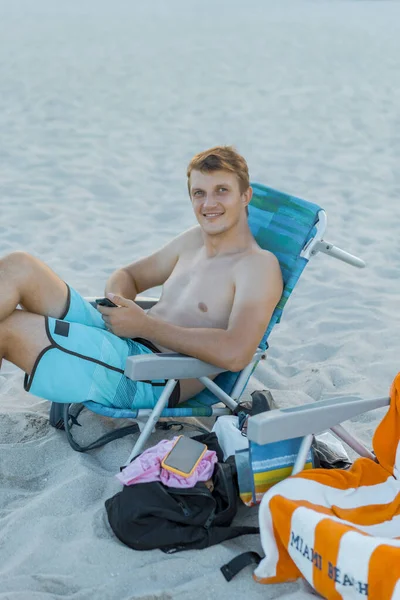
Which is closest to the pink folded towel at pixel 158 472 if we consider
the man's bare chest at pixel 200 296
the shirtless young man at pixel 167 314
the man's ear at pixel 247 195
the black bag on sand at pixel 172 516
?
the black bag on sand at pixel 172 516

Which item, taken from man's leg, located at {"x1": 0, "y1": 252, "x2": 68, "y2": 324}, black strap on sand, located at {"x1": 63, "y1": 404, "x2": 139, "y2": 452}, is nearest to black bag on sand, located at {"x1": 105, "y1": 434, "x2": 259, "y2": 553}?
black strap on sand, located at {"x1": 63, "y1": 404, "x2": 139, "y2": 452}

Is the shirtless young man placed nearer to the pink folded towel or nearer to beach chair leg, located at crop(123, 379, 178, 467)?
beach chair leg, located at crop(123, 379, 178, 467)

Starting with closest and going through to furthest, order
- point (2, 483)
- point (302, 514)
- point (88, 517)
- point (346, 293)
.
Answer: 1. point (302, 514)
2. point (88, 517)
3. point (2, 483)
4. point (346, 293)

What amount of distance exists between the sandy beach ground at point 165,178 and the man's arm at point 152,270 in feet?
2.28

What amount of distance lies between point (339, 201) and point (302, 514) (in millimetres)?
4704

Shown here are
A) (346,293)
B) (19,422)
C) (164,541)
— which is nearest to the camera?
(164,541)

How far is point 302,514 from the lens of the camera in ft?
7.87

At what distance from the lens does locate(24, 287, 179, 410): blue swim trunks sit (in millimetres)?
3107

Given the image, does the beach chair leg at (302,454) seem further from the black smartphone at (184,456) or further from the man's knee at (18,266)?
the man's knee at (18,266)

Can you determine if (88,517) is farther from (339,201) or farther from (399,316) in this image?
(339,201)

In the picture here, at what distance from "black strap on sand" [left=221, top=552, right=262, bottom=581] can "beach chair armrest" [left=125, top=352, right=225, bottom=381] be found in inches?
29.3

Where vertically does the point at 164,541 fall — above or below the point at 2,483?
above

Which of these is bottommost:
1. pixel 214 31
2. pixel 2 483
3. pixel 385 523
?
pixel 2 483

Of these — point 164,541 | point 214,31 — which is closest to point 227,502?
point 164,541
